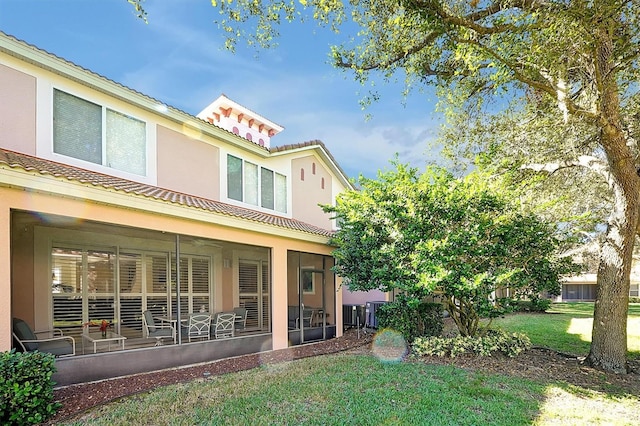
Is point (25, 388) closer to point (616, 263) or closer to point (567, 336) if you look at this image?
point (616, 263)

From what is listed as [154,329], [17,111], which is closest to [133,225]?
[17,111]

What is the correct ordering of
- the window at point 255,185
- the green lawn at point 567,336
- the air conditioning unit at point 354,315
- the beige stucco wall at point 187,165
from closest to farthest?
1. the beige stucco wall at point 187,165
2. the green lawn at point 567,336
3. the window at point 255,185
4. the air conditioning unit at point 354,315

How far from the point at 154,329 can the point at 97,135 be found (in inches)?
211

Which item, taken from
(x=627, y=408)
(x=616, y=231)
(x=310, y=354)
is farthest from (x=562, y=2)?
(x=310, y=354)

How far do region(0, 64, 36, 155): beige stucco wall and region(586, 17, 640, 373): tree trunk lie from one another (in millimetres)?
12009

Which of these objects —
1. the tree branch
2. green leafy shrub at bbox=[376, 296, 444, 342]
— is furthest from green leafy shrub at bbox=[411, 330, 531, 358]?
the tree branch

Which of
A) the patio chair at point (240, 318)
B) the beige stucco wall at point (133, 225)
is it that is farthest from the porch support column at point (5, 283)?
the patio chair at point (240, 318)

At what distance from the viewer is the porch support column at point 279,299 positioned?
35.4ft

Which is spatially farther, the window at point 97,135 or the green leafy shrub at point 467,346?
the green leafy shrub at point 467,346

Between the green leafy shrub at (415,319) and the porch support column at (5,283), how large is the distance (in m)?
8.58

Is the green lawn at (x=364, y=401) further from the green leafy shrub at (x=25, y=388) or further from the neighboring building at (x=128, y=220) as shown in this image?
the neighboring building at (x=128, y=220)

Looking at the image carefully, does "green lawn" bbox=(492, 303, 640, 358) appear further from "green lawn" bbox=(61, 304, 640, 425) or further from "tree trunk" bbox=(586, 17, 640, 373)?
"green lawn" bbox=(61, 304, 640, 425)

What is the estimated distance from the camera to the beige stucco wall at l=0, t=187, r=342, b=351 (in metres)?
5.66

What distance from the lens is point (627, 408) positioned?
21.2 ft
